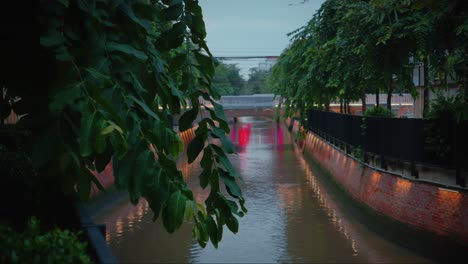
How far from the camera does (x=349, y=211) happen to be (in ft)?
73.3

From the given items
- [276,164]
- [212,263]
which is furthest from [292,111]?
[212,263]

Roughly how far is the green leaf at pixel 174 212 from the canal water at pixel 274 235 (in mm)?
13439

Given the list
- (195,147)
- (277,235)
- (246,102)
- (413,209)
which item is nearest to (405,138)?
(413,209)

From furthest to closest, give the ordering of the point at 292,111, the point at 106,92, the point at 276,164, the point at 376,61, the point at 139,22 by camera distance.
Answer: the point at 276,164
the point at 292,111
the point at 376,61
the point at 139,22
the point at 106,92

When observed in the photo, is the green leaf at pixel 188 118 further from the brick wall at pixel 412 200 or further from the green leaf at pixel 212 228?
the brick wall at pixel 412 200

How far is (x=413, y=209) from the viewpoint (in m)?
16.9

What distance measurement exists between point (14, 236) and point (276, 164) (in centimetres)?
3265

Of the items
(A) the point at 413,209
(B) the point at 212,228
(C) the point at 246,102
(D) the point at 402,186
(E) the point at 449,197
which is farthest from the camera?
(C) the point at 246,102

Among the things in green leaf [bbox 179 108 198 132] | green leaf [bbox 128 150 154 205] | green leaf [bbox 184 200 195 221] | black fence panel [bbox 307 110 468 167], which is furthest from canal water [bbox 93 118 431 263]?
green leaf [bbox 128 150 154 205]

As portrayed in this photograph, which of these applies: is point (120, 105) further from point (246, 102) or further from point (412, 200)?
point (246, 102)

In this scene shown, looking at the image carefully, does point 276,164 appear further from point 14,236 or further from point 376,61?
point 14,236

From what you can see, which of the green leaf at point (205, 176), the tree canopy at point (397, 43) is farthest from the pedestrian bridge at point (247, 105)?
the green leaf at point (205, 176)

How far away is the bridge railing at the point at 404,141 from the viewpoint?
15.9 m

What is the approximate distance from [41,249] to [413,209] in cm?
1269
